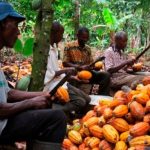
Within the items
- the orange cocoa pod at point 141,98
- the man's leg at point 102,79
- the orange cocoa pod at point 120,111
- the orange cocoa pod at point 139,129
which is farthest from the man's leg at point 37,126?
the man's leg at point 102,79

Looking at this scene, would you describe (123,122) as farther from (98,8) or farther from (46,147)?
(98,8)

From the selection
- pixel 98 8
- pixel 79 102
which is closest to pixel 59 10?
pixel 98 8

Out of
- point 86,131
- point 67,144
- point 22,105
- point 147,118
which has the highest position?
point 22,105

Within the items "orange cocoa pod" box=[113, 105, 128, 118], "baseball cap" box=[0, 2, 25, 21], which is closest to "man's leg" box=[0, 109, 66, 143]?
"baseball cap" box=[0, 2, 25, 21]

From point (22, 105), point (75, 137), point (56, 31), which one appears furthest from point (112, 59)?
point (22, 105)

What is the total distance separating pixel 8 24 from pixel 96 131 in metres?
1.64

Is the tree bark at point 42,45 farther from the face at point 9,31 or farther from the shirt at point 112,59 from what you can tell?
the shirt at point 112,59

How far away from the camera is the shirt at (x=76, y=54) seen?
6.44m

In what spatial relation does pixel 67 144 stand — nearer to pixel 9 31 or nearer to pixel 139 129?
pixel 139 129

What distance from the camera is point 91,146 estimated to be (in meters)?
3.91

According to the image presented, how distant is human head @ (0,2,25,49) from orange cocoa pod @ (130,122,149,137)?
150 centimetres

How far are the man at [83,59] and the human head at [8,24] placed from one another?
324cm

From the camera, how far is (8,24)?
2994mm

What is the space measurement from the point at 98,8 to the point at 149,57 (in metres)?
2.90
